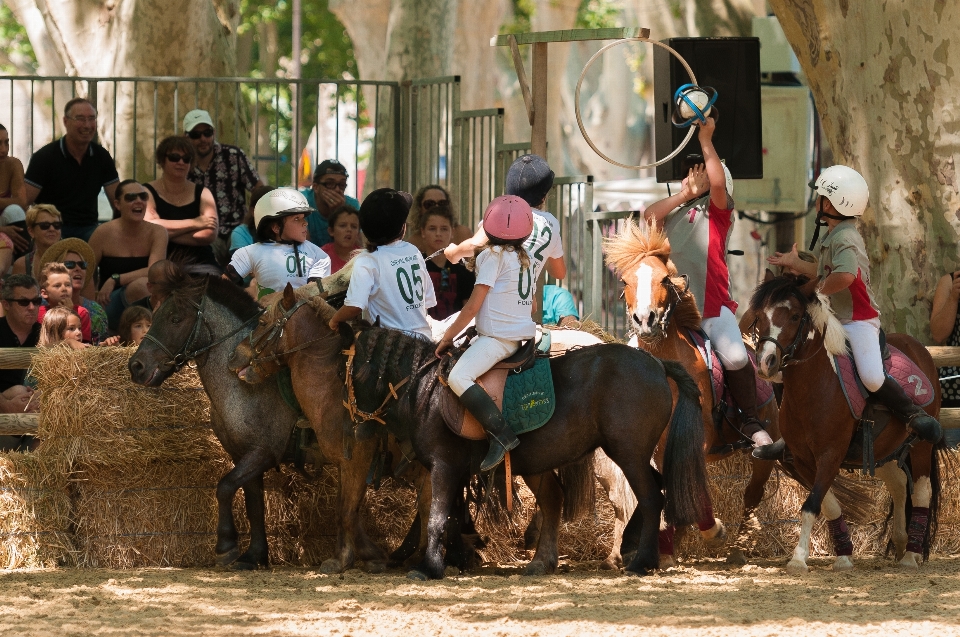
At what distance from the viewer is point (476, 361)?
8.01m

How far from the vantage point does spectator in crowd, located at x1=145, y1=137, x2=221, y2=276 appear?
1129cm

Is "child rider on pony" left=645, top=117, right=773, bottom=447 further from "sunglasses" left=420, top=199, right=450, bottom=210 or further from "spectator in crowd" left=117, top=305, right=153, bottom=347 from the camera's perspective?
"spectator in crowd" left=117, top=305, right=153, bottom=347

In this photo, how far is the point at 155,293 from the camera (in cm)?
892

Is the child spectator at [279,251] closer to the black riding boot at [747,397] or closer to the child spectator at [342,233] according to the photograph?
the child spectator at [342,233]

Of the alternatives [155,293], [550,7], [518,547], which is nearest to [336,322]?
[155,293]

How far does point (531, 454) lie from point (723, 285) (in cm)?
162

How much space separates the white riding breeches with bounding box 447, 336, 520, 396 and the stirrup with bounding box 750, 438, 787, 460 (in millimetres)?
1705

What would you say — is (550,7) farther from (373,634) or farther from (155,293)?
(373,634)

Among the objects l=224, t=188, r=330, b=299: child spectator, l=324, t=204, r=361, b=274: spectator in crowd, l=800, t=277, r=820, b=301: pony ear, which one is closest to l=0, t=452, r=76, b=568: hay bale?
l=224, t=188, r=330, b=299: child spectator

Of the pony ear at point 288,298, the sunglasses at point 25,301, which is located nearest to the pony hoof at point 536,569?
the pony ear at point 288,298

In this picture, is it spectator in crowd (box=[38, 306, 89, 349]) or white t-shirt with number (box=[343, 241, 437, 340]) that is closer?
white t-shirt with number (box=[343, 241, 437, 340])

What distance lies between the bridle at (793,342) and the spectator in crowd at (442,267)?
250cm

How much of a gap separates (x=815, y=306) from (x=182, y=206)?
5281 millimetres

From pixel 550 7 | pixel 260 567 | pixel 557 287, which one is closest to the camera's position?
pixel 260 567
